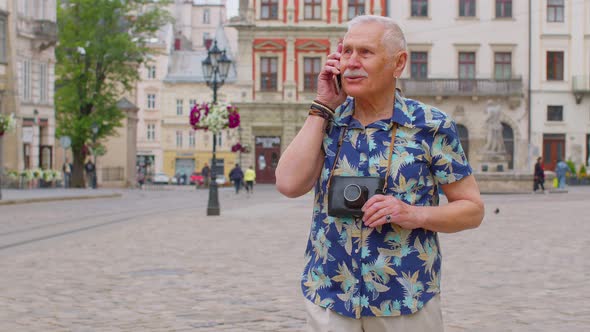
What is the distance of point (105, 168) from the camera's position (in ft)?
203

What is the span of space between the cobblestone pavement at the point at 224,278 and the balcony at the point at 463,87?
37350mm

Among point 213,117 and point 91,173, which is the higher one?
Result: point 213,117

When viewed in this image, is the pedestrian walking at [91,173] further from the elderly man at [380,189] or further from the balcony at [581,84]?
the elderly man at [380,189]

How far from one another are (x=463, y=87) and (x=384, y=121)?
53582 mm

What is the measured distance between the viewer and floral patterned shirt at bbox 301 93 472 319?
9.70 feet

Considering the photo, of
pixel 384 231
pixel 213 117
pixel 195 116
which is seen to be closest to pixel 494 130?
pixel 213 117

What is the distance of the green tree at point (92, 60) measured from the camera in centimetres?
5091

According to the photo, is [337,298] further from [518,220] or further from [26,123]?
[26,123]

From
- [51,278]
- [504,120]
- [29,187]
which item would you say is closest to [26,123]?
[29,187]

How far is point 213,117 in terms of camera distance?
28734 mm

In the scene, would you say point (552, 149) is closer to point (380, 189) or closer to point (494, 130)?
point (494, 130)

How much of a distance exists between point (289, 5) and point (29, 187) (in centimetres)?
2104

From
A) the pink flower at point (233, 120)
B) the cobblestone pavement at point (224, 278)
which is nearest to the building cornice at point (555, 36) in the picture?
the pink flower at point (233, 120)

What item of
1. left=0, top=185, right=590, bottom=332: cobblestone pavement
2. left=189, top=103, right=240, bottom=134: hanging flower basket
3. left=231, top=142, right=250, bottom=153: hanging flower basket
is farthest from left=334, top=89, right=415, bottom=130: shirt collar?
left=231, top=142, right=250, bottom=153: hanging flower basket
